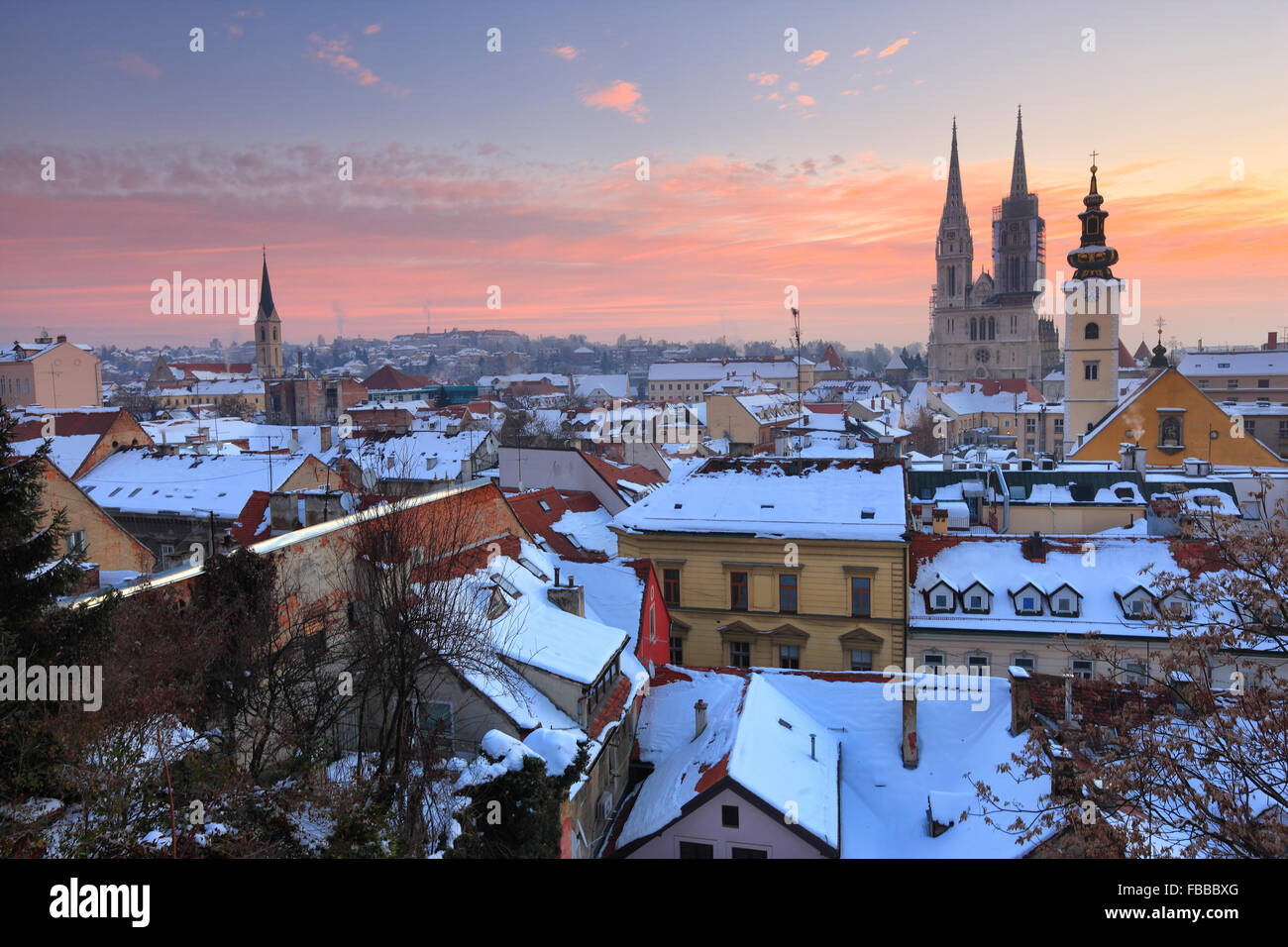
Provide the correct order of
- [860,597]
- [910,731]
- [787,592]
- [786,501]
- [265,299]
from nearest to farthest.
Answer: [910,731] < [860,597] < [787,592] < [786,501] < [265,299]

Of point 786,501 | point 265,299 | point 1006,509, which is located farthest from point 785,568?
point 265,299

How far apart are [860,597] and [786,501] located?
3482 millimetres

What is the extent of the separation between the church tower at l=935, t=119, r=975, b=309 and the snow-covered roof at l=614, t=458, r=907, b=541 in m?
130

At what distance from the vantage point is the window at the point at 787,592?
24906mm

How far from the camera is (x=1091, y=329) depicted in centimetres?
5528

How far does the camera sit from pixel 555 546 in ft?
85.8

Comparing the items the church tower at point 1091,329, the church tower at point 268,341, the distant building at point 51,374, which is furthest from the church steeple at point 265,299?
the church tower at point 1091,329

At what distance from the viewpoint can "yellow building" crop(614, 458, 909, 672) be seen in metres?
24.3

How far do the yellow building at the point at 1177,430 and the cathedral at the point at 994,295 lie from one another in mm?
100074

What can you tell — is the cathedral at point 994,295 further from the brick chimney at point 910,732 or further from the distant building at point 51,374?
the brick chimney at point 910,732

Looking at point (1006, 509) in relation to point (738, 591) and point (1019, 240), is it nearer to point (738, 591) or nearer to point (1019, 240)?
point (738, 591)

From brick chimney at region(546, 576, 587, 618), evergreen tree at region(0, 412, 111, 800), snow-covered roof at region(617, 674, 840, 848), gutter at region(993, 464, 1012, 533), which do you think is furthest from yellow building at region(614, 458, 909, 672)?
evergreen tree at region(0, 412, 111, 800)
